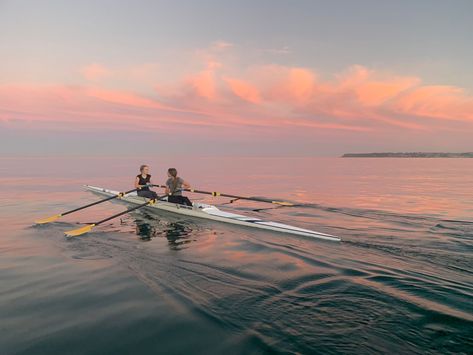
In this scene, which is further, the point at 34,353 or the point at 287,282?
the point at 287,282

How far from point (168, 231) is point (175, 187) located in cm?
346

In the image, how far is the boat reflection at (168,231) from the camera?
35.1 feet

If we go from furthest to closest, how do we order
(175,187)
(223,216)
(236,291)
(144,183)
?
(144,183), (175,187), (223,216), (236,291)

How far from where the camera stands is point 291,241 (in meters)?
10.5

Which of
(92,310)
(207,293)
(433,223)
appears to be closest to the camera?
(92,310)

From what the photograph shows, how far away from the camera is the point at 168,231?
1243 cm

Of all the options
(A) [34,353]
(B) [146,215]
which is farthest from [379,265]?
(B) [146,215]

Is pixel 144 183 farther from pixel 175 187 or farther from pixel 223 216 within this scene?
pixel 223 216

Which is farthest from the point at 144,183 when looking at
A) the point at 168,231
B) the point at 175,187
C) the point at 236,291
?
the point at 236,291

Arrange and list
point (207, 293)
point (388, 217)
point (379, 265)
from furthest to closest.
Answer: point (388, 217) < point (379, 265) < point (207, 293)

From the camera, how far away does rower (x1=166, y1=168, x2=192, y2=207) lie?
15.3 metres

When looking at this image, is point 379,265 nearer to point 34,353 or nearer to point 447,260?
point 447,260

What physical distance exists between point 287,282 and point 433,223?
9171mm

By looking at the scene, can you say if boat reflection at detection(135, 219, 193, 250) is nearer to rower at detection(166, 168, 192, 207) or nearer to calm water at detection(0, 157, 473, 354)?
calm water at detection(0, 157, 473, 354)
